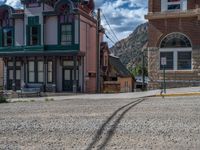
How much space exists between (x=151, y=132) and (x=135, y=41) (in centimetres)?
15340

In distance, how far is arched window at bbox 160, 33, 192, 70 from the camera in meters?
31.3

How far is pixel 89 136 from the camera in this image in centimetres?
1043

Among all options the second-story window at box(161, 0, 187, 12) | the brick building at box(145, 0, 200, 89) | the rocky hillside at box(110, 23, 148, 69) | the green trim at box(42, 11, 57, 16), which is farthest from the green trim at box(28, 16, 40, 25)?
the rocky hillside at box(110, 23, 148, 69)

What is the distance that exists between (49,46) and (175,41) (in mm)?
14011

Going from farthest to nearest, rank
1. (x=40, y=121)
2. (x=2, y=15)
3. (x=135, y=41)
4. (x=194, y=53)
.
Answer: (x=135, y=41)
(x=2, y=15)
(x=194, y=53)
(x=40, y=121)

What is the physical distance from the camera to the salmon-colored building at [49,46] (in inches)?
1534

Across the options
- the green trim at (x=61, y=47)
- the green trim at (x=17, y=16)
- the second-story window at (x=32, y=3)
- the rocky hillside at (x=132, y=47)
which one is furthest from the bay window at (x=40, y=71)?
the rocky hillside at (x=132, y=47)

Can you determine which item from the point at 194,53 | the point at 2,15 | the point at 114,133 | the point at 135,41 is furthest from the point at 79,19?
the point at 135,41

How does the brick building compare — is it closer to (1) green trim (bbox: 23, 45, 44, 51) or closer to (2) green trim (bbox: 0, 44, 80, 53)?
(2) green trim (bbox: 0, 44, 80, 53)

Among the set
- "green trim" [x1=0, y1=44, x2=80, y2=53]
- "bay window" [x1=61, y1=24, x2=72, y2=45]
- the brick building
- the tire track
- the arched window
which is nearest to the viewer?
the tire track

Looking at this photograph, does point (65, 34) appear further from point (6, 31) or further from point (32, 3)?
point (6, 31)

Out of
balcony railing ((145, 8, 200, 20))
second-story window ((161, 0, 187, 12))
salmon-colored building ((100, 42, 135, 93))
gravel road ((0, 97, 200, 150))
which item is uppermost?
second-story window ((161, 0, 187, 12))

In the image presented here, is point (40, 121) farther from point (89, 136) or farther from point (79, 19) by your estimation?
point (79, 19)

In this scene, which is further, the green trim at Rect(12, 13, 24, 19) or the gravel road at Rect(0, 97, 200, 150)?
the green trim at Rect(12, 13, 24, 19)
